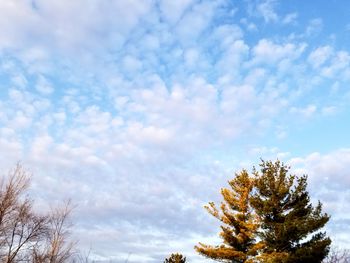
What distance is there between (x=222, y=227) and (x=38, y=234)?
1589 cm

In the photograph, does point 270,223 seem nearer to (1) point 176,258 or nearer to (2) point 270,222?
(2) point 270,222

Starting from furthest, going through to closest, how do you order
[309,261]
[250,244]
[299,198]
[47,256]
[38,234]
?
[47,256], [38,234], [250,244], [299,198], [309,261]

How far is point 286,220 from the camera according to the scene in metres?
25.9

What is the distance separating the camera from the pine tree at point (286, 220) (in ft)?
81.4

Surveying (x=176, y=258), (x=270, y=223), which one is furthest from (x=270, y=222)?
(x=176, y=258)

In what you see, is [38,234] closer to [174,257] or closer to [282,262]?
[174,257]

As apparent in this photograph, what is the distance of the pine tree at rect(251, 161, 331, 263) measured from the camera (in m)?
24.8

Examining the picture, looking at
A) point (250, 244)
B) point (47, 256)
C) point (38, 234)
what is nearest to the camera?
point (250, 244)

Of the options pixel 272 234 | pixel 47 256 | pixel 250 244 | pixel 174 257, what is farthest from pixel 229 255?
pixel 47 256

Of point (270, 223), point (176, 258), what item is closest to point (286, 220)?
point (270, 223)

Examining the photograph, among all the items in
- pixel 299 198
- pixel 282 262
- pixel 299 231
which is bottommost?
pixel 282 262

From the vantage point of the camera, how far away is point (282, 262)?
24766 mm

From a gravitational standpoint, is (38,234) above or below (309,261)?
above

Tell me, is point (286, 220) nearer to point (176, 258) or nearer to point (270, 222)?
point (270, 222)
